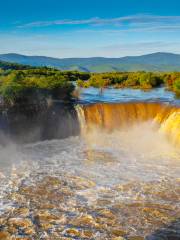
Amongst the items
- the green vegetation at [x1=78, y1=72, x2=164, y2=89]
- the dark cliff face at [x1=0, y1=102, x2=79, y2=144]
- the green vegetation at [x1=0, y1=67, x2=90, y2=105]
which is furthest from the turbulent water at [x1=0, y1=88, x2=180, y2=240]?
the green vegetation at [x1=78, y1=72, x2=164, y2=89]

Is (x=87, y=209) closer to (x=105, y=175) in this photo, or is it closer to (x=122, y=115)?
(x=105, y=175)

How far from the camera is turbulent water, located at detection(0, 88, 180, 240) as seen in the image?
8.46 meters

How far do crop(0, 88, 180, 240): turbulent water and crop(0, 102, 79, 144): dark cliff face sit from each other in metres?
0.55

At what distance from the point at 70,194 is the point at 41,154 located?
15.5 feet

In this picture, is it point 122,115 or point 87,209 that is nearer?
point 87,209

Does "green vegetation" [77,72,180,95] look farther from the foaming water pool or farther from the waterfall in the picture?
the foaming water pool

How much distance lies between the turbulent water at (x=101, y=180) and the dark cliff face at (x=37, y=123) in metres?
0.55

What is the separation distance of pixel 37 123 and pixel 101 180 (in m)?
7.07

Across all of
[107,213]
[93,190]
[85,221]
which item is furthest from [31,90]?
[85,221]

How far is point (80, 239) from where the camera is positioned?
7902mm

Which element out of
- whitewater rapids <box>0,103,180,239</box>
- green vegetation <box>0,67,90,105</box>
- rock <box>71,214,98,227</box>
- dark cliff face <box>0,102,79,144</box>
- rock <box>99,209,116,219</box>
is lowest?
rock <box>71,214,98,227</box>

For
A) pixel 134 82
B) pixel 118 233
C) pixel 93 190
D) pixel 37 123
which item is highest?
pixel 134 82

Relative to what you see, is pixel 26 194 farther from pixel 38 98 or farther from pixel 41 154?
pixel 38 98

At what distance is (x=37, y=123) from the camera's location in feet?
58.6
